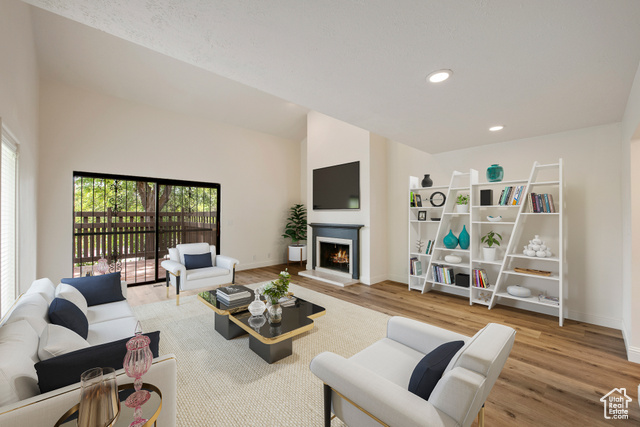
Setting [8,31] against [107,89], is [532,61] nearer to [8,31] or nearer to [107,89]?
[8,31]

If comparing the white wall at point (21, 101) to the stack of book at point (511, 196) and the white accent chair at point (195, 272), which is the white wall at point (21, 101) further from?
the stack of book at point (511, 196)

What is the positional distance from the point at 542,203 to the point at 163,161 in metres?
5.98

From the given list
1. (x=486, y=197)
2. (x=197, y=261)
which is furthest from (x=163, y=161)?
(x=486, y=197)

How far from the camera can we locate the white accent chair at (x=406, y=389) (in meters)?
1.02

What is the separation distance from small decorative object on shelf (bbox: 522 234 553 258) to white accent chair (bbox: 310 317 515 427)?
2.46 meters

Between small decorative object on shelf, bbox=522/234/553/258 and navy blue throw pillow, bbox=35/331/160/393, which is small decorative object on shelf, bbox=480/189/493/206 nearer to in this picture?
small decorative object on shelf, bbox=522/234/553/258

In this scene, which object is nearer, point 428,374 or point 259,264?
point 428,374

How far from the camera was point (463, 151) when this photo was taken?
4277mm

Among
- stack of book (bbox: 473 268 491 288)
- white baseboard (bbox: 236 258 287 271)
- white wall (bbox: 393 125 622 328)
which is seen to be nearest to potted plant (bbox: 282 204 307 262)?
white baseboard (bbox: 236 258 287 271)

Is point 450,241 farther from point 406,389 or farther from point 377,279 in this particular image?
point 406,389

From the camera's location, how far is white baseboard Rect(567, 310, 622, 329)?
3074mm

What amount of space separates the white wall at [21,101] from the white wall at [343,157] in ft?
14.0

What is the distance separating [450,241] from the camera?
4.11 metres

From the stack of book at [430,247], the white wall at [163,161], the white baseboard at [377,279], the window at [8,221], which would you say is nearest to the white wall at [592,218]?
the stack of book at [430,247]
